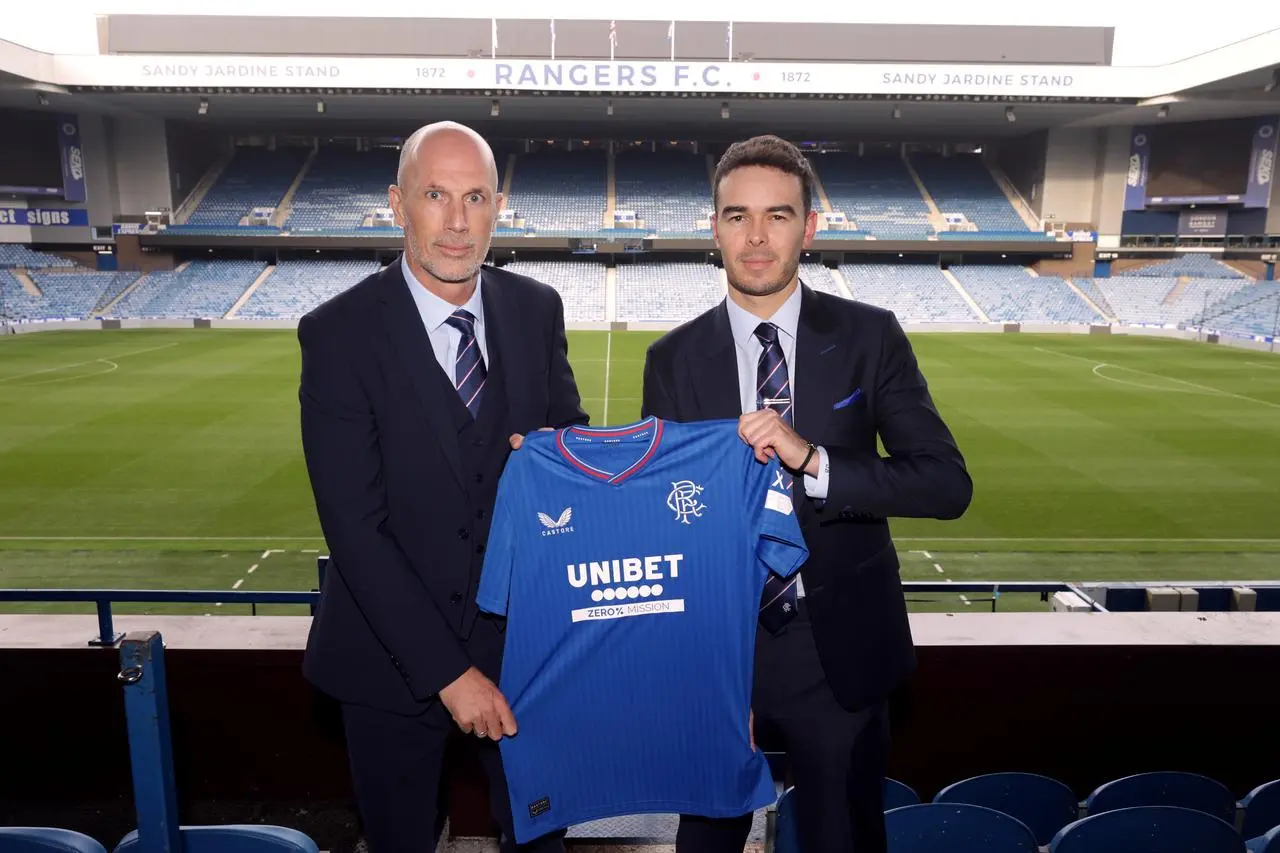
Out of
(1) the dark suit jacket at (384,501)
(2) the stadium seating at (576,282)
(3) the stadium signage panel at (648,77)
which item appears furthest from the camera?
(2) the stadium seating at (576,282)

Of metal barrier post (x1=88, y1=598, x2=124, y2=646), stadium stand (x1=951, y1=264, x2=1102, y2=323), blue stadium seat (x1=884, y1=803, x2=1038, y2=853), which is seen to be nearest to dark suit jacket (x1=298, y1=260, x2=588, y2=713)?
blue stadium seat (x1=884, y1=803, x2=1038, y2=853)

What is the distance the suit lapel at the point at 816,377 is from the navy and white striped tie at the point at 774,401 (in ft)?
0.12

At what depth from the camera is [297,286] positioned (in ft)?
141

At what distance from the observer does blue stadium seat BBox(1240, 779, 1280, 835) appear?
2.82m

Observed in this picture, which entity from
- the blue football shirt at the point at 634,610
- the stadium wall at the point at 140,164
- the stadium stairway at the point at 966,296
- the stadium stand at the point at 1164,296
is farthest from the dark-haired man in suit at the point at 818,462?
the stadium wall at the point at 140,164

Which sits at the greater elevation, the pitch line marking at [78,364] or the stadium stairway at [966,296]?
the stadium stairway at [966,296]

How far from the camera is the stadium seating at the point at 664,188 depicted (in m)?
47.2

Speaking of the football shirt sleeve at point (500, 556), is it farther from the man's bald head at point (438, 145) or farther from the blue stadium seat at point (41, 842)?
the blue stadium seat at point (41, 842)

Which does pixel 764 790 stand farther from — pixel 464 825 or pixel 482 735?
pixel 464 825

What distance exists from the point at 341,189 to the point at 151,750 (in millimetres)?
50926

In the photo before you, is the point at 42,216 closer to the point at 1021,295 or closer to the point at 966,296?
the point at 966,296

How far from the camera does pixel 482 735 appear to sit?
7.64 feet

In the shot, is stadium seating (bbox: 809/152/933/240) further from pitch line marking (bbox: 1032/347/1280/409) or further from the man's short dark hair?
the man's short dark hair

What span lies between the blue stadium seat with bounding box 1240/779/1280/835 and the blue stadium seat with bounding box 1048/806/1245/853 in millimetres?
636
